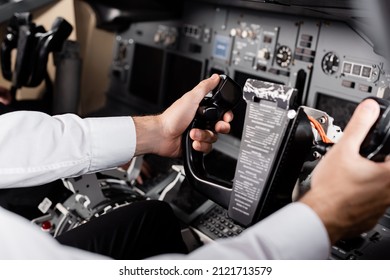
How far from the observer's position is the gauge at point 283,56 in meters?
2.14

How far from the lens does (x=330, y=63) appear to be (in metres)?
1.98

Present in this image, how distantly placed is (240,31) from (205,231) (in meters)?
1.06

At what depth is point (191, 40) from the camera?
103 inches

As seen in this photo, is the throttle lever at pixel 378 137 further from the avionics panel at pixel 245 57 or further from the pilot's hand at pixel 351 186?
the avionics panel at pixel 245 57

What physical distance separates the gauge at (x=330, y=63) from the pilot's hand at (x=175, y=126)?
79 centimetres

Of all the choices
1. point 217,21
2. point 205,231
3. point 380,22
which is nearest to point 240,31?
point 217,21

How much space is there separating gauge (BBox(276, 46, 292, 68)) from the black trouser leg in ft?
3.41

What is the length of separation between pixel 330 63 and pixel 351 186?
1220 millimetres

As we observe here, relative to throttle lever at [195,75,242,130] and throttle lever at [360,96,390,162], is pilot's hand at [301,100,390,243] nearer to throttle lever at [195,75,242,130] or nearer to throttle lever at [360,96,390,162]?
throttle lever at [360,96,390,162]

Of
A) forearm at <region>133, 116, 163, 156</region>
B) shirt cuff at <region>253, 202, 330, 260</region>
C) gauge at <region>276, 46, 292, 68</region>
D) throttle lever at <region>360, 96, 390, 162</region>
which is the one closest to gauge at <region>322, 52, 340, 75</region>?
gauge at <region>276, 46, 292, 68</region>

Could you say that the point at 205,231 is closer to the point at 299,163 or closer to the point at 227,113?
the point at 227,113

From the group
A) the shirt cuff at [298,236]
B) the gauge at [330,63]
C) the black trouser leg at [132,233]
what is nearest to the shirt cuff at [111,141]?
the black trouser leg at [132,233]

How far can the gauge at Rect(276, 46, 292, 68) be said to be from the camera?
2145mm

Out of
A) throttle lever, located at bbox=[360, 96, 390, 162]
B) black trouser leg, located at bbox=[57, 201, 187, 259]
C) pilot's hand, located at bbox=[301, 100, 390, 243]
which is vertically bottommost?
black trouser leg, located at bbox=[57, 201, 187, 259]
